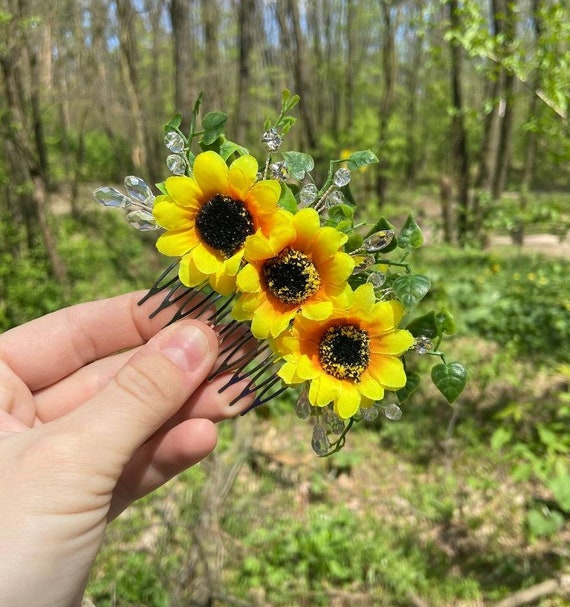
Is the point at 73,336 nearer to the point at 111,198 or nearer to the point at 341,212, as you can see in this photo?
the point at 111,198

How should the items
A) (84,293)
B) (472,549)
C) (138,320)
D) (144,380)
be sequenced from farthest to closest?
(84,293) → (472,549) → (138,320) → (144,380)

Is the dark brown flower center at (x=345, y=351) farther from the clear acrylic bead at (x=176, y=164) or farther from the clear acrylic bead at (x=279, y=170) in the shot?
the clear acrylic bead at (x=176, y=164)

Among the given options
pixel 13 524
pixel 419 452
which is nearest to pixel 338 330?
pixel 13 524

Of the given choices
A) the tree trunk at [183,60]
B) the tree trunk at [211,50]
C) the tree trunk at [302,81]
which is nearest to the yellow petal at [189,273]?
the tree trunk at [183,60]

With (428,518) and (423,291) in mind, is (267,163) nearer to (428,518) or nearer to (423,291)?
(423,291)

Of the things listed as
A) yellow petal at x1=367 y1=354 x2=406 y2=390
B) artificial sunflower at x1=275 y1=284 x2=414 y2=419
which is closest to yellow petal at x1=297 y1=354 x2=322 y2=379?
artificial sunflower at x1=275 y1=284 x2=414 y2=419

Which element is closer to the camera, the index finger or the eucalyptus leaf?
the eucalyptus leaf

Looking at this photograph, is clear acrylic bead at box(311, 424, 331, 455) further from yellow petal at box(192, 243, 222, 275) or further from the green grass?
the green grass
